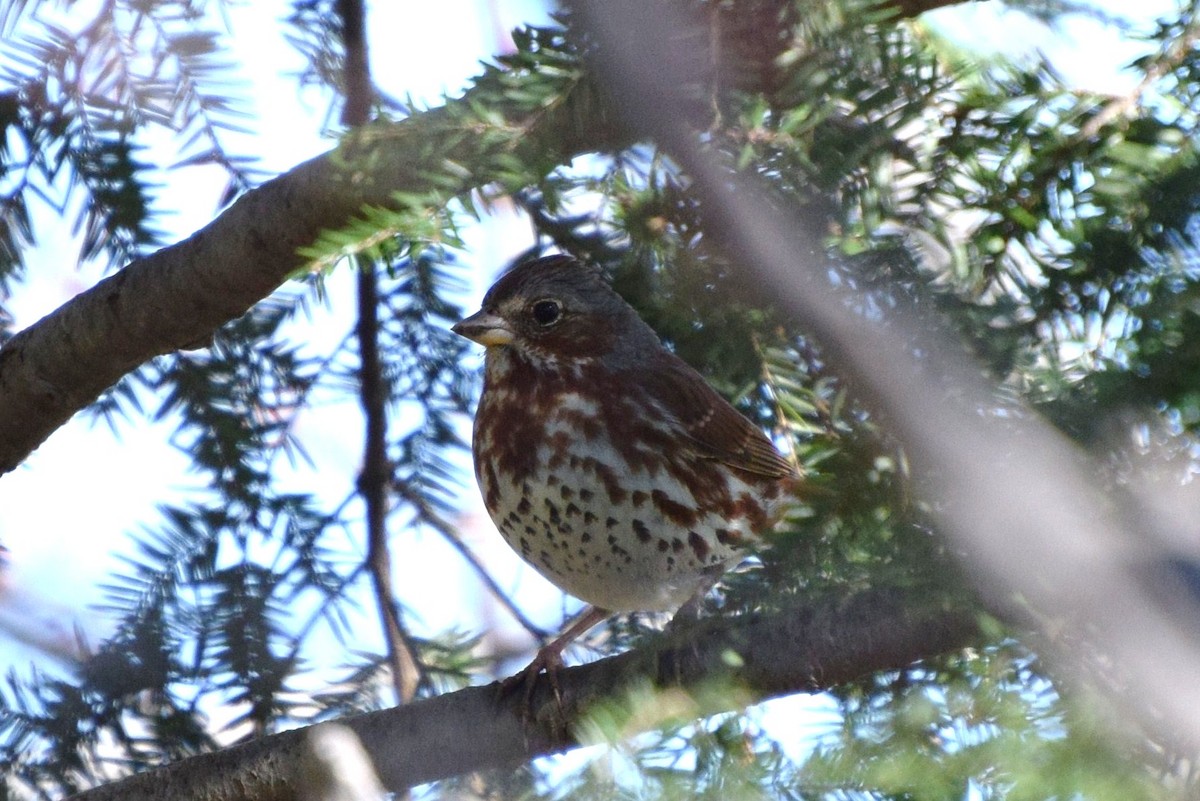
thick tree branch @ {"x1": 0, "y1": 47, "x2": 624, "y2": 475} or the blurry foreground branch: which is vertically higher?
thick tree branch @ {"x1": 0, "y1": 47, "x2": 624, "y2": 475}

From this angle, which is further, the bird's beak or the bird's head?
the bird's head

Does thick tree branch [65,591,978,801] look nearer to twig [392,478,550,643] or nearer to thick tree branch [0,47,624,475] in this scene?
twig [392,478,550,643]

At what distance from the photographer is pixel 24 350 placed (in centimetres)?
289

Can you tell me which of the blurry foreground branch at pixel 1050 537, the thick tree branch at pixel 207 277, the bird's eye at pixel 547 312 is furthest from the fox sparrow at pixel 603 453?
the blurry foreground branch at pixel 1050 537

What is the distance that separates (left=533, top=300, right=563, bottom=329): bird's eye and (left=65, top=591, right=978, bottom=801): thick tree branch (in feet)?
4.05

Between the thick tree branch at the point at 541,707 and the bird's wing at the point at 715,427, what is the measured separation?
0.94m

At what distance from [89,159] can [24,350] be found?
0.45 metres

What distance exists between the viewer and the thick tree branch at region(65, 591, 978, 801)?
1884 mm

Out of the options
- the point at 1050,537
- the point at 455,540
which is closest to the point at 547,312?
the point at 455,540

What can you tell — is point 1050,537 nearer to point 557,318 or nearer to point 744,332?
point 744,332

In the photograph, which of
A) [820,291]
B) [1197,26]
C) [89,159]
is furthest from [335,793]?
[1197,26]

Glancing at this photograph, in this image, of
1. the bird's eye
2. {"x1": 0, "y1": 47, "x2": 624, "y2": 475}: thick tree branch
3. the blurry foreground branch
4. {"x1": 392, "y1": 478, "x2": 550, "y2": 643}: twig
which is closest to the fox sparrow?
the bird's eye

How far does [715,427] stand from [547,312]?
0.57 metres

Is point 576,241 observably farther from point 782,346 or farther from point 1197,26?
point 1197,26
